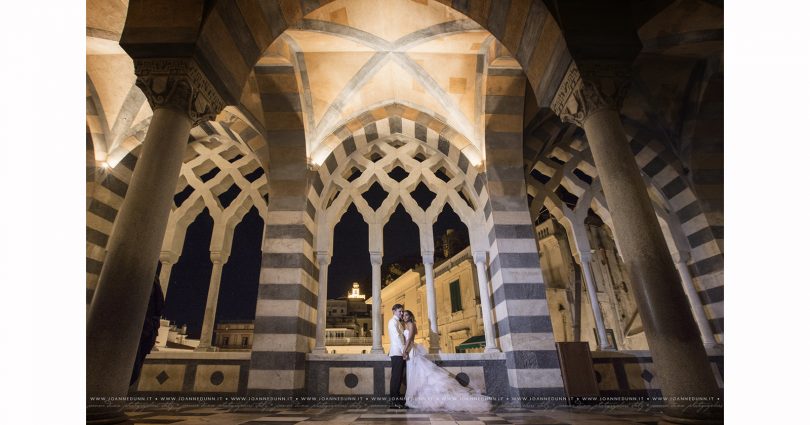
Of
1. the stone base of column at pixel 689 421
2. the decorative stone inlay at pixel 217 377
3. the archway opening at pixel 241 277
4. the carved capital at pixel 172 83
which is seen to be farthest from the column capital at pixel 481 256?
the archway opening at pixel 241 277

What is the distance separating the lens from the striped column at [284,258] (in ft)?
19.4

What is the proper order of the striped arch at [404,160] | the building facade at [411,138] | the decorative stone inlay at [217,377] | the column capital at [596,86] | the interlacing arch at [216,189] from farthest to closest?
the striped arch at [404,160] < the interlacing arch at [216,189] < the decorative stone inlay at [217,377] < the building facade at [411,138] < the column capital at [596,86]

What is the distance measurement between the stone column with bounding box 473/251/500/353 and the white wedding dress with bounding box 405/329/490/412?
62.2 inches

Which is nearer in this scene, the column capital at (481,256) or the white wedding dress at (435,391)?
the white wedding dress at (435,391)

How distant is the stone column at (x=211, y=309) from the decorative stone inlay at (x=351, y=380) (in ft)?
8.47

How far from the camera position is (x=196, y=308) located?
27672mm

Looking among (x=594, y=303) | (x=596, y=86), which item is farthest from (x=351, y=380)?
(x=596, y=86)

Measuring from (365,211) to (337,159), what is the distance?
1.48 meters

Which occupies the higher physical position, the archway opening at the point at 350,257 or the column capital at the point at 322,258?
the archway opening at the point at 350,257

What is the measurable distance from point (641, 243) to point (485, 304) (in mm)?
4255

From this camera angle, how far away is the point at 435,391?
16.9 feet

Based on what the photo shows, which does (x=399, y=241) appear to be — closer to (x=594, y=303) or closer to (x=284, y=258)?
(x=594, y=303)

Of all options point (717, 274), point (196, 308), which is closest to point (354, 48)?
point (717, 274)

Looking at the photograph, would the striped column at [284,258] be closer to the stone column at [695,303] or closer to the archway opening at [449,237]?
the stone column at [695,303]
